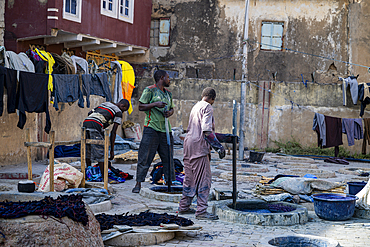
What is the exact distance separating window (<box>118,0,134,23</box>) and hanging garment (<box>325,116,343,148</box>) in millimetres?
10010

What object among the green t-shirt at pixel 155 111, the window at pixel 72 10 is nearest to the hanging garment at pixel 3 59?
the green t-shirt at pixel 155 111

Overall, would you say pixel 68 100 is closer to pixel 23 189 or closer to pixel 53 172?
pixel 53 172

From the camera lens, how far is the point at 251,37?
23312 mm

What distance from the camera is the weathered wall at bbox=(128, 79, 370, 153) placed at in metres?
18.3

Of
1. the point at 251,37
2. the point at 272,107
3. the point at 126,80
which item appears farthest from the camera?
the point at 251,37

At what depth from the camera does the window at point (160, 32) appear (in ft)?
77.8

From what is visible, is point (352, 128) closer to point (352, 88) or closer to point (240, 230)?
point (352, 88)

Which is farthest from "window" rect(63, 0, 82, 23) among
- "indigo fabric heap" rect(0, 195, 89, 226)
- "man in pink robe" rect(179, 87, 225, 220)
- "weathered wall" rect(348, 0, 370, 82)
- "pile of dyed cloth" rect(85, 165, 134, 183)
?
"weathered wall" rect(348, 0, 370, 82)

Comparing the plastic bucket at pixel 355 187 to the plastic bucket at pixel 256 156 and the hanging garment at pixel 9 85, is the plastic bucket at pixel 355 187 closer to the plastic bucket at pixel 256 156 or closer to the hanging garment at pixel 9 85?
the plastic bucket at pixel 256 156

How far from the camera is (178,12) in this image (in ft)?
77.5

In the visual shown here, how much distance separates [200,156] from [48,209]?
8.85 feet

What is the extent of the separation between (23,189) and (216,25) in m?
19.4

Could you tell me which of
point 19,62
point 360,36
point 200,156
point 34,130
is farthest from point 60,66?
point 360,36

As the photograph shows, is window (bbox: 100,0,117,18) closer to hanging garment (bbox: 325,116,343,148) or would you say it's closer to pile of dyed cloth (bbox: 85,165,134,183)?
hanging garment (bbox: 325,116,343,148)
